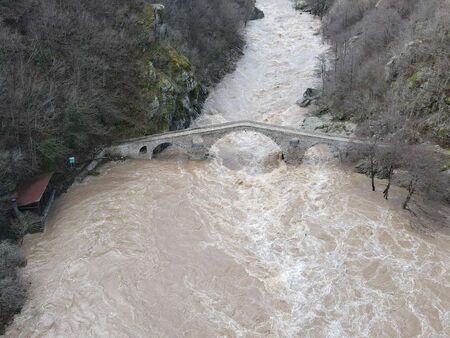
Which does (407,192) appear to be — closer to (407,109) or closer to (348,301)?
(407,109)

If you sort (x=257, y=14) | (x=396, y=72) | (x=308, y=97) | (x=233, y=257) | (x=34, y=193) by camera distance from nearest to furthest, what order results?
(x=233, y=257)
(x=34, y=193)
(x=396, y=72)
(x=308, y=97)
(x=257, y=14)

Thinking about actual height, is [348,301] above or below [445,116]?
below

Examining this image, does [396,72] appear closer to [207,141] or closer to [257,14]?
[207,141]

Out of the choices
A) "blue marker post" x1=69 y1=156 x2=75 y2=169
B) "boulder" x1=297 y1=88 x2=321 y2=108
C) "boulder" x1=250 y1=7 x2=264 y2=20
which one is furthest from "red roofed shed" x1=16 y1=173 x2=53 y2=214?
"boulder" x1=250 y1=7 x2=264 y2=20

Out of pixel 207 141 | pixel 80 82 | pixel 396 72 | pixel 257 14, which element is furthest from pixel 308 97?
pixel 257 14

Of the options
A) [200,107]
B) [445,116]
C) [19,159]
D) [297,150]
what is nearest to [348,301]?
[297,150]

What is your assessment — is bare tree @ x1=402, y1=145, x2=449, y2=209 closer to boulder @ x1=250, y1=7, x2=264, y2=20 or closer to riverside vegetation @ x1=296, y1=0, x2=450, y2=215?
riverside vegetation @ x1=296, y1=0, x2=450, y2=215

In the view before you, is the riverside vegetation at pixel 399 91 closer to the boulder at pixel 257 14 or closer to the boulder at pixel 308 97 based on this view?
the boulder at pixel 308 97
